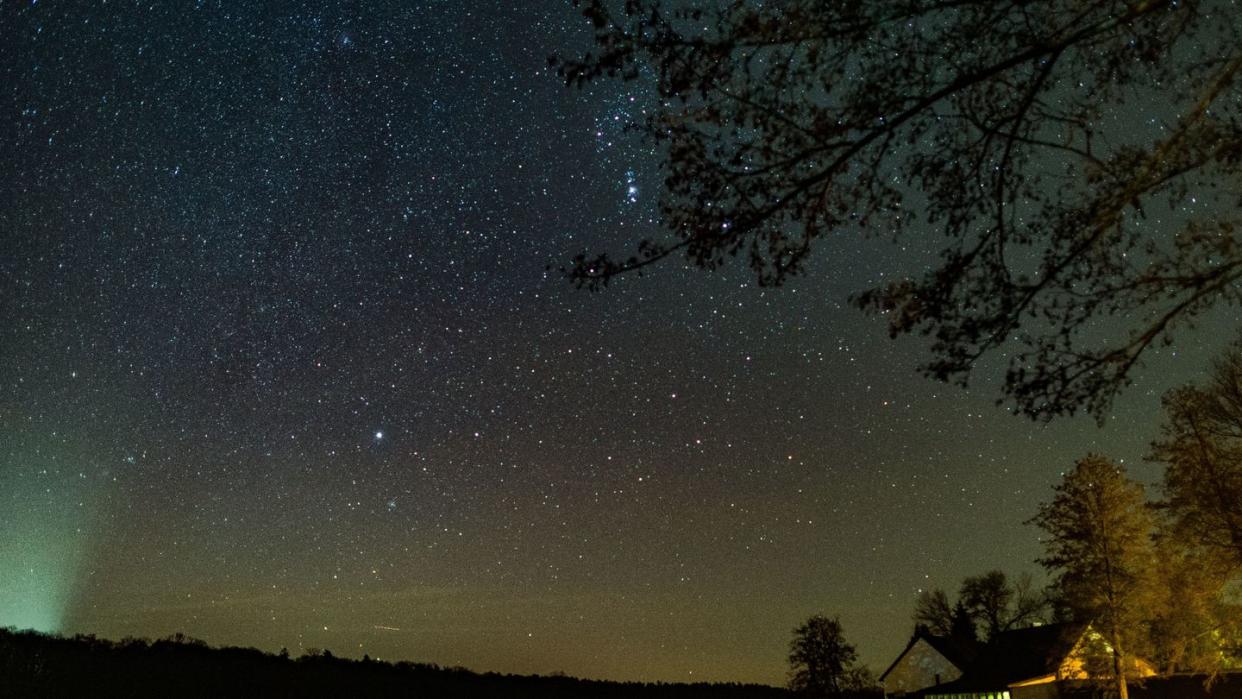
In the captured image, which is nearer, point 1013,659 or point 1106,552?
point 1106,552

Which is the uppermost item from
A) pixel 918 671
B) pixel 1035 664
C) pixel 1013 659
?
pixel 1013 659

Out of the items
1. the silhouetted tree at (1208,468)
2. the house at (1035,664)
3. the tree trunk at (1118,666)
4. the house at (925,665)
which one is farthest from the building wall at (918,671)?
the silhouetted tree at (1208,468)

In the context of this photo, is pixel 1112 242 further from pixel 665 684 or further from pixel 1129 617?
pixel 665 684

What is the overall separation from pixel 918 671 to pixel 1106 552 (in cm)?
2651

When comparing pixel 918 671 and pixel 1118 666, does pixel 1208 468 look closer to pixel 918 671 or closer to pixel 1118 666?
pixel 1118 666

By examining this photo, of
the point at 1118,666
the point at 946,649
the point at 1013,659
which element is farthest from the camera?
the point at 946,649

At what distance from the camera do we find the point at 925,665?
51969 mm

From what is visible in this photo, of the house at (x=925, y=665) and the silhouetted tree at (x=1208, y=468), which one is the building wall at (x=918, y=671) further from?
the silhouetted tree at (x=1208, y=468)

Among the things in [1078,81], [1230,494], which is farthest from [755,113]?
[1230,494]

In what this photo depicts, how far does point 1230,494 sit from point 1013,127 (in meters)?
19.1

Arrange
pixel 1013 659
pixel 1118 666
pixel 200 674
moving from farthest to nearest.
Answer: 1. pixel 1013 659
2. pixel 1118 666
3. pixel 200 674

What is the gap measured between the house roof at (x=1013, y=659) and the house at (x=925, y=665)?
1.61 m

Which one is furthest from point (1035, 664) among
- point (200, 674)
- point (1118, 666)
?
point (200, 674)

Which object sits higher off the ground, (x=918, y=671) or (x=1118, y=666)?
(x=1118, y=666)
